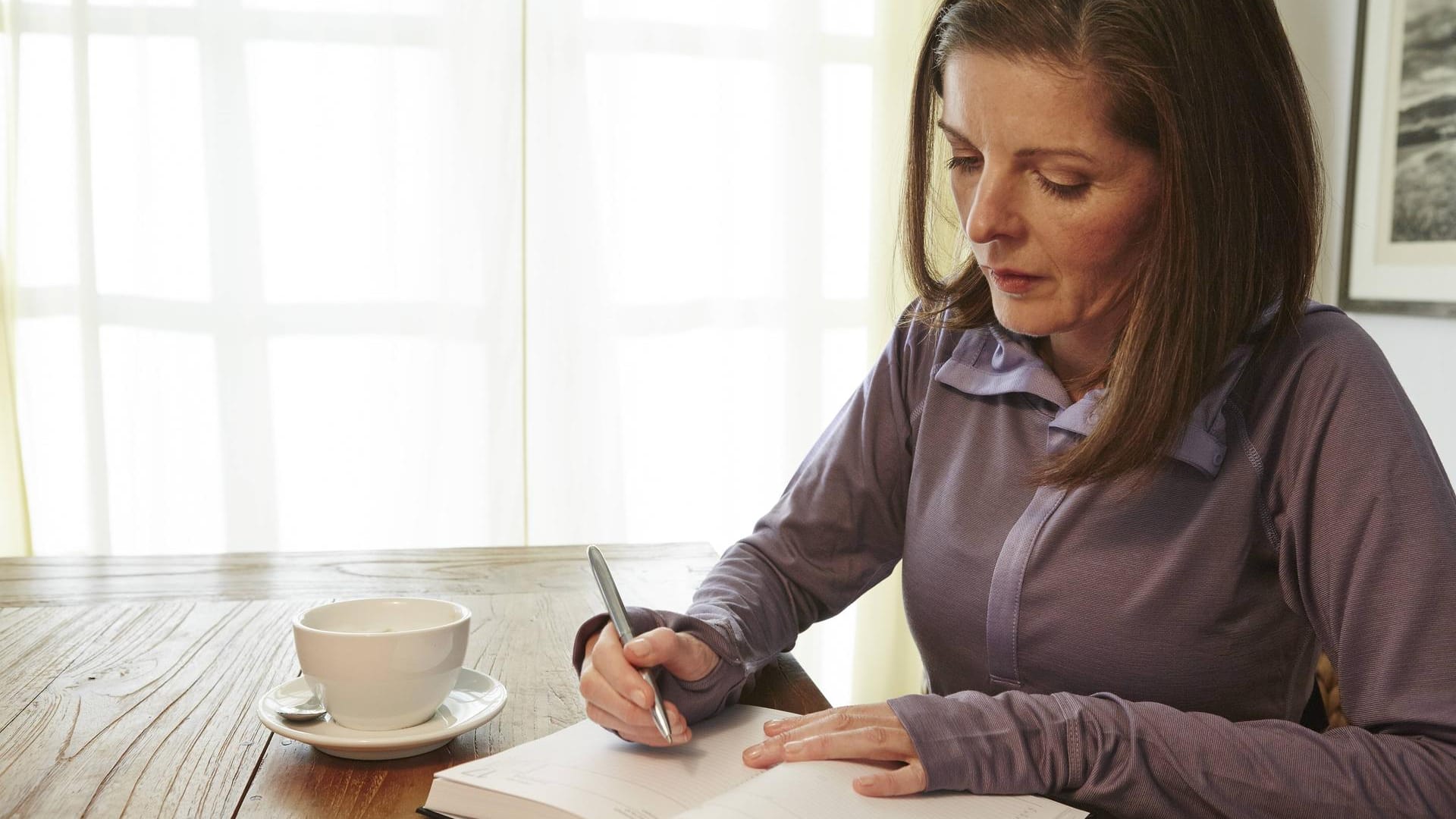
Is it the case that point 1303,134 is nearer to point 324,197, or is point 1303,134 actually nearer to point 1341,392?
point 1341,392

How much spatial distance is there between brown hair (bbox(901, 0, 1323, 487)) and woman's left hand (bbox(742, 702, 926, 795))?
11.4 inches

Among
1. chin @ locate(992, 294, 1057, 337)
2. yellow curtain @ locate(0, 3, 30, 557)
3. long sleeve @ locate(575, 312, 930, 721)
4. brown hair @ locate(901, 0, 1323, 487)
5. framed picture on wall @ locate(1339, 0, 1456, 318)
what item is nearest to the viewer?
brown hair @ locate(901, 0, 1323, 487)

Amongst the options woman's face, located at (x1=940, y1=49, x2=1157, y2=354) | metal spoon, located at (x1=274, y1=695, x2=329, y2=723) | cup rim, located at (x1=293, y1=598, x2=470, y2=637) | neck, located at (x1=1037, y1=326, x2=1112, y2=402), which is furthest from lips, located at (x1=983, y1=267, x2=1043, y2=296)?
metal spoon, located at (x1=274, y1=695, x2=329, y2=723)

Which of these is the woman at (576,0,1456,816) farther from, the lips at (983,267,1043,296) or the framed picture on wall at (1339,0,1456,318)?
the framed picture on wall at (1339,0,1456,318)

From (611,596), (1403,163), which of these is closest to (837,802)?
(611,596)

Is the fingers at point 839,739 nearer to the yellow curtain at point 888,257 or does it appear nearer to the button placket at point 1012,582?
the button placket at point 1012,582

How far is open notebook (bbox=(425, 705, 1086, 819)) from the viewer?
28.6 inches

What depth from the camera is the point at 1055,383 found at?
3.52 feet

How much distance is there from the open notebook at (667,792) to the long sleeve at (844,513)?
31 centimetres

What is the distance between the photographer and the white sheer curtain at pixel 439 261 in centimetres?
251

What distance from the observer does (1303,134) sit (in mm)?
958

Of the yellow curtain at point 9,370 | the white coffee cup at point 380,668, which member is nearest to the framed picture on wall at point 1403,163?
the white coffee cup at point 380,668

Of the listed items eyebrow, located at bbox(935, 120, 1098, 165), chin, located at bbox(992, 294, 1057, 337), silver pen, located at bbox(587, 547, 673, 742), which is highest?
eyebrow, located at bbox(935, 120, 1098, 165)

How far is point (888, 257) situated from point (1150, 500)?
6.13 feet
